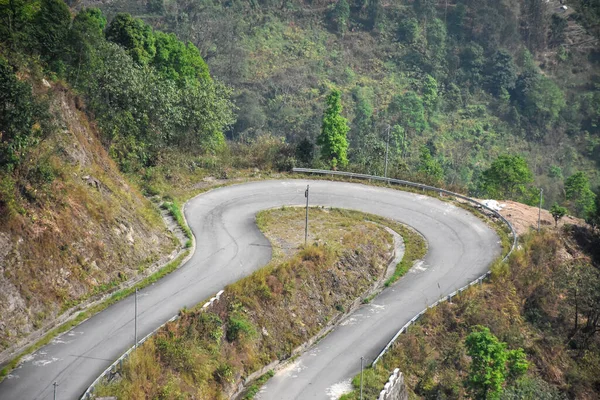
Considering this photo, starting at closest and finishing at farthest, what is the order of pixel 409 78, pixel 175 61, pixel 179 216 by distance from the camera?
pixel 179 216
pixel 175 61
pixel 409 78

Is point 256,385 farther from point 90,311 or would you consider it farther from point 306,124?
point 306,124

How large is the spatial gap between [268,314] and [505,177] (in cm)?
3559

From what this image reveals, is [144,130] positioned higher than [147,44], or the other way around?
[147,44]

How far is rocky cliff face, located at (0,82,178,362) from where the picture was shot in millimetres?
30266

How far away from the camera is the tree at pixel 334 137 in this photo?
54.8 metres

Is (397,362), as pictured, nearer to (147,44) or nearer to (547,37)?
(147,44)

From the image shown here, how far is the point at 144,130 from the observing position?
161 feet

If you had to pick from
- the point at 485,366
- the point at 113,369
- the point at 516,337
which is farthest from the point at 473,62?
the point at 113,369

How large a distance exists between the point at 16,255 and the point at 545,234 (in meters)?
28.0

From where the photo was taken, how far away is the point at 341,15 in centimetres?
10831

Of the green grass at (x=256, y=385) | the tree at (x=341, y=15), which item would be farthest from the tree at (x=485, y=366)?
the tree at (x=341, y=15)

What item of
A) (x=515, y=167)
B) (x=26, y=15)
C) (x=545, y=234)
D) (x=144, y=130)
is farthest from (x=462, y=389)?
(x=515, y=167)

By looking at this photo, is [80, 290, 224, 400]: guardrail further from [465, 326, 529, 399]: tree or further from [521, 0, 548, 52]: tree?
[521, 0, 548, 52]: tree

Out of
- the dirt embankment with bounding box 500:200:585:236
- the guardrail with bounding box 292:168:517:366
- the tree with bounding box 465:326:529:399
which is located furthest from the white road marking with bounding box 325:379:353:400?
the dirt embankment with bounding box 500:200:585:236
